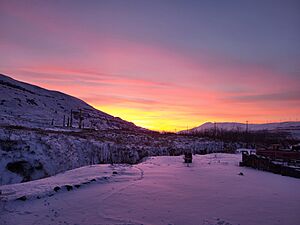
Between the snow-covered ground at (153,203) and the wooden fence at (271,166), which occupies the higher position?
the wooden fence at (271,166)

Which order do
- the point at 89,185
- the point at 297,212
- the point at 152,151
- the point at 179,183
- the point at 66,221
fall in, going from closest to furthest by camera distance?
the point at 66,221 → the point at 297,212 → the point at 89,185 → the point at 179,183 → the point at 152,151

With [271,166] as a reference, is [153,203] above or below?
below

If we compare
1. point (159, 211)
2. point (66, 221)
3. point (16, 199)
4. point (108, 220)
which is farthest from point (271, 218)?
point (16, 199)

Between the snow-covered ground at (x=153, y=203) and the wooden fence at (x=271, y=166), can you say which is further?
the wooden fence at (x=271, y=166)

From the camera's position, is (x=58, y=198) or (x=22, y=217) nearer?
(x=22, y=217)

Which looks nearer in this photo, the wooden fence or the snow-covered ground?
the snow-covered ground

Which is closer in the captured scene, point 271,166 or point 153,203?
point 153,203

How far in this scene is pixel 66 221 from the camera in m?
6.80

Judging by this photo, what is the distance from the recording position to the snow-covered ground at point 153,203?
23.0 ft

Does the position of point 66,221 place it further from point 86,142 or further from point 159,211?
point 86,142

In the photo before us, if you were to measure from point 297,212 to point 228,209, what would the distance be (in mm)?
2127

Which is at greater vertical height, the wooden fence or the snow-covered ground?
the wooden fence

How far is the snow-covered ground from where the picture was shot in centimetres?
702

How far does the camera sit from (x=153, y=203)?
8.38 meters
